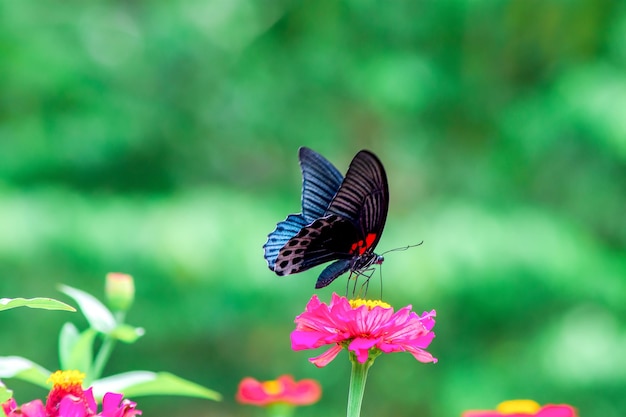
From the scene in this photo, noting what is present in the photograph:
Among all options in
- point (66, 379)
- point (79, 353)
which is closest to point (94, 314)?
point (79, 353)

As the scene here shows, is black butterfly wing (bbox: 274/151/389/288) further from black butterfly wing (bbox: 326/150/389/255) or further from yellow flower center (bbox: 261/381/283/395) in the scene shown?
yellow flower center (bbox: 261/381/283/395)

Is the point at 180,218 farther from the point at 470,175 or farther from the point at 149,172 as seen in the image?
the point at 470,175

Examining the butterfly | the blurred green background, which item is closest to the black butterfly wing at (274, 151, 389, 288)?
the butterfly

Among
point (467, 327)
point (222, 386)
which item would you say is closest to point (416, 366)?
point (467, 327)

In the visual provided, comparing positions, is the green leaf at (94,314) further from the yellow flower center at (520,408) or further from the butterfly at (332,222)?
the yellow flower center at (520,408)

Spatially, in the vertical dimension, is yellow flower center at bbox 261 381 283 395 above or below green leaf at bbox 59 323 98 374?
above

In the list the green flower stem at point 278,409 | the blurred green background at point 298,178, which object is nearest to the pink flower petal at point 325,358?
the green flower stem at point 278,409

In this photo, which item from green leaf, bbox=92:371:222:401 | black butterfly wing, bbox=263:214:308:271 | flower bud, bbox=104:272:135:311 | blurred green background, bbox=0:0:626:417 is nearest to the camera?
green leaf, bbox=92:371:222:401
